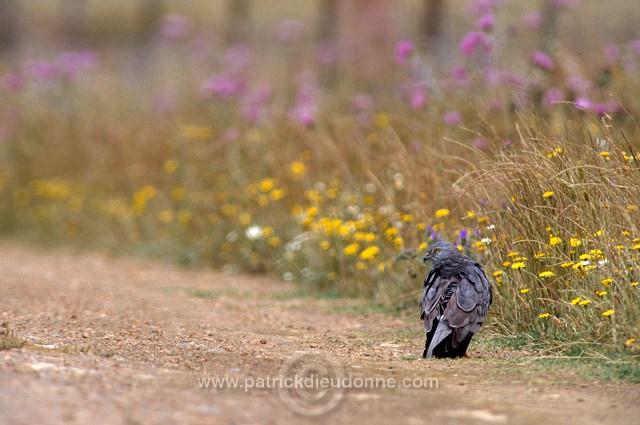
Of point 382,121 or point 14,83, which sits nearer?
point 382,121

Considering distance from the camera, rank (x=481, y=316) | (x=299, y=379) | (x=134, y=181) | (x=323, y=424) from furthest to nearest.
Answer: (x=134, y=181) → (x=481, y=316) → (x=299, y=379) → (x=323, y=424)

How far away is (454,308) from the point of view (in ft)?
15.9

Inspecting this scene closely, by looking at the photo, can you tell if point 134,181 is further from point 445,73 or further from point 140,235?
point 445,73

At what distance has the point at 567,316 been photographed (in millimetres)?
5023

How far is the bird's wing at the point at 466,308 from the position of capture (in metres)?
4.81

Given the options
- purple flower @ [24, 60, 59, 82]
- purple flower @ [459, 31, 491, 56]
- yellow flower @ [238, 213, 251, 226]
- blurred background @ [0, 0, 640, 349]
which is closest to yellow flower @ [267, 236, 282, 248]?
blurred background @ [0, 0, 640, 349]

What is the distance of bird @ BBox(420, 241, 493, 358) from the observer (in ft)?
15.8

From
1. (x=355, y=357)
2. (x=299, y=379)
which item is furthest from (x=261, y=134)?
(x=299, y=379)

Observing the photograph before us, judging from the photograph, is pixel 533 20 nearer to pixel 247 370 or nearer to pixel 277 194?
pixel 277 194

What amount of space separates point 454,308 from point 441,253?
0.52 meters

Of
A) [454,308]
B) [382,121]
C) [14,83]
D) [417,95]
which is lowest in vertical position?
[454,308]

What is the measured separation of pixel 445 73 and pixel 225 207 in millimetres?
2604
